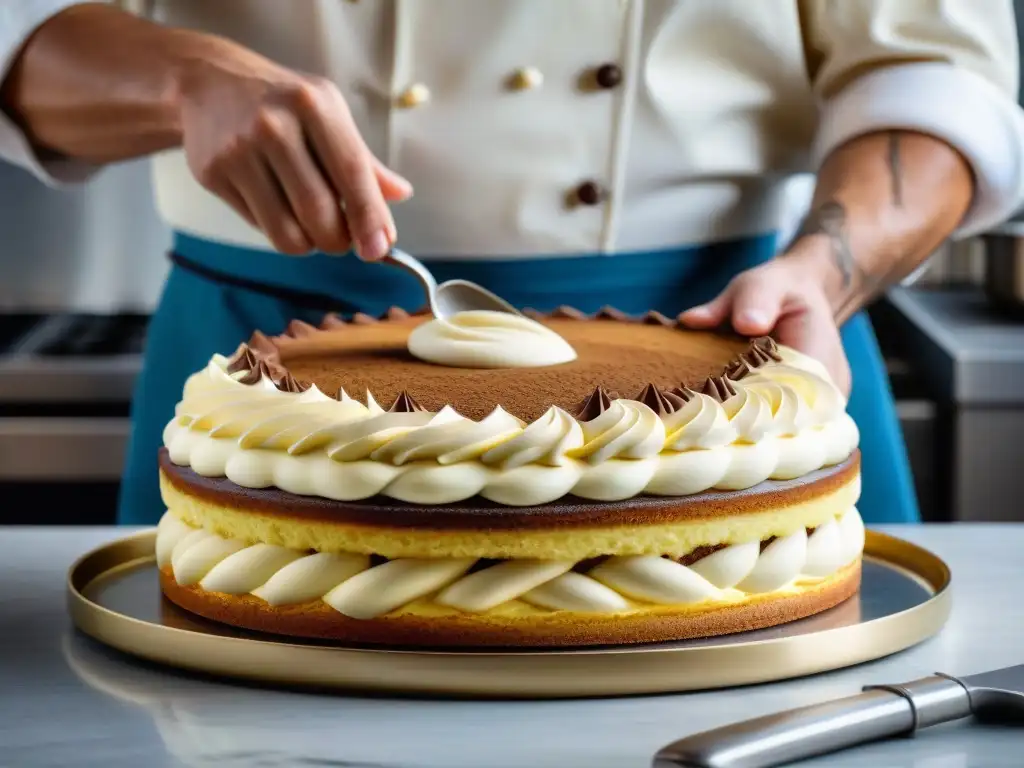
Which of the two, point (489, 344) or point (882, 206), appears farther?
point (882, 206)

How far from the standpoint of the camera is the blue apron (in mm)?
1615

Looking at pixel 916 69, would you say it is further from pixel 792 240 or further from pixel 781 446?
pixel 781 446

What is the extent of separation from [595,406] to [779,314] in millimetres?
433

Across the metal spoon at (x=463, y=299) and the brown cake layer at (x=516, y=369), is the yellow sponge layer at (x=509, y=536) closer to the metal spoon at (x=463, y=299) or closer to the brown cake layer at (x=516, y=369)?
the brown cake layer at (x=516, y=369)

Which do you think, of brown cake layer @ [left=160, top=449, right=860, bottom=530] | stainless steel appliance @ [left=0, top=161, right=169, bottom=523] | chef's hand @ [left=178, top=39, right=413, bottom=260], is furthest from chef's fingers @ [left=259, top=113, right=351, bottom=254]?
stainless steel appliance @ [left=0, top=161, right=169, bottom=523]

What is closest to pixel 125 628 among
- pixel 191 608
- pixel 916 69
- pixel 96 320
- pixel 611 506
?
pixel 191 608

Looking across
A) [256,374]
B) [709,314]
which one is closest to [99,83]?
[256,374]

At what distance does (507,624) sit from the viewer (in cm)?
93

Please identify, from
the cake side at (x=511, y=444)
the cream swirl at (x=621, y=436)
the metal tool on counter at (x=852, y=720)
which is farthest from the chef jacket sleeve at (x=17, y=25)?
the metal tool on counter at (x=852, y=720)

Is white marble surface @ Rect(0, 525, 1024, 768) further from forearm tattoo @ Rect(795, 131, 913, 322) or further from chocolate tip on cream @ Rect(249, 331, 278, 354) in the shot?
forearm tattoo @ Rect(795, 131, 913, 322)

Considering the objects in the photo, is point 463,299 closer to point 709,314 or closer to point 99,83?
point 709,314

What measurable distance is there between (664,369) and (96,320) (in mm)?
1840

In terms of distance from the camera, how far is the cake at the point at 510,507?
91cm

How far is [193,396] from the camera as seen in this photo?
1.08 meters
